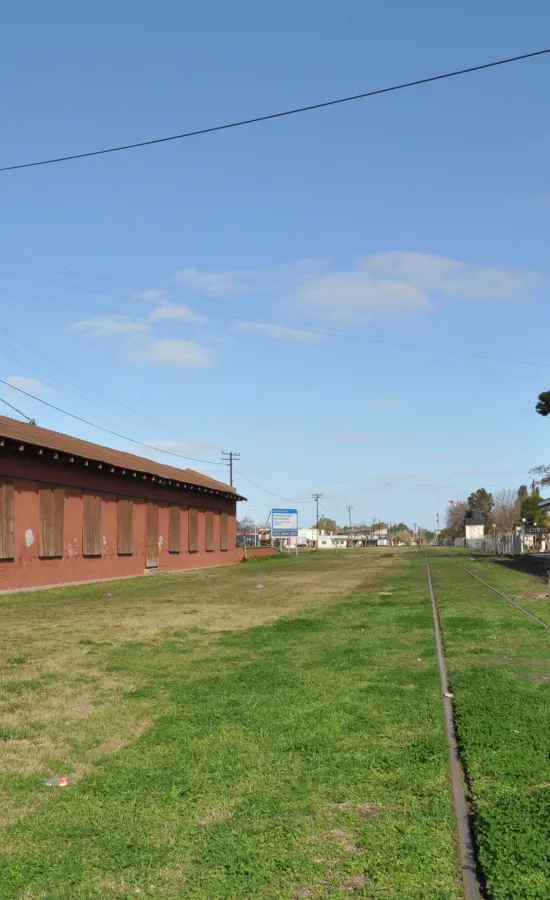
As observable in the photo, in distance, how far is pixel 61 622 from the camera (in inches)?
635

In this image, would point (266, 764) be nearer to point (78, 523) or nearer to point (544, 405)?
point (78, 523)

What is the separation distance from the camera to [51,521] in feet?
92.7

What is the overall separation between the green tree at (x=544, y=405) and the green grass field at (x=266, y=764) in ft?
133

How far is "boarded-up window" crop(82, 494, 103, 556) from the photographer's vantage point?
3086 cm

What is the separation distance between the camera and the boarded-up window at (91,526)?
30.9 m

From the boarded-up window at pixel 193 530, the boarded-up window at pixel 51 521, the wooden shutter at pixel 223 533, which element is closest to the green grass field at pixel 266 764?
the boarded-up window at pixel 51 521

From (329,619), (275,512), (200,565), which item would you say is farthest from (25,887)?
(275,512)

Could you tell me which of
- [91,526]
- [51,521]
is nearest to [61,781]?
[51,521]

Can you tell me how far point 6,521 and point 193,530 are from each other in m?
20.9

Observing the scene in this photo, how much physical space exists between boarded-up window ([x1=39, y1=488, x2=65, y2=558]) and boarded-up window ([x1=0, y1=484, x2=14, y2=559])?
6.28 ft

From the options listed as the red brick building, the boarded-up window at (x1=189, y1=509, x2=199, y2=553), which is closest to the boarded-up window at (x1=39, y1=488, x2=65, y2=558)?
the red brick building

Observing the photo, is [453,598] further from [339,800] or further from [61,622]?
[339,800]

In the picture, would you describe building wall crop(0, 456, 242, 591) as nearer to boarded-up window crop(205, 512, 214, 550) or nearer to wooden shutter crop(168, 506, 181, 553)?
wooden shutter crop(168, 506, 181, 553)

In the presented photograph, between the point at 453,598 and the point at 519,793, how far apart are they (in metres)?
16.7
